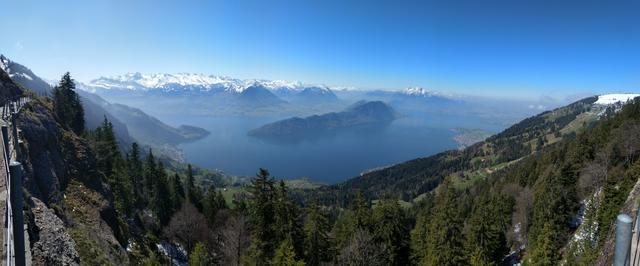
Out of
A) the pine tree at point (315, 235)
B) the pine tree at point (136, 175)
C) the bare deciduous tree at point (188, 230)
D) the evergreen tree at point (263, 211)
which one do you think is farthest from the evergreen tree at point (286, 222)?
the pine tree at point (136, 175)

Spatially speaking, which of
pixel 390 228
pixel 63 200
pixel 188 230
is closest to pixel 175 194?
pixel 188 230

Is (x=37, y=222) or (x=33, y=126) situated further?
(x=33, y=126)

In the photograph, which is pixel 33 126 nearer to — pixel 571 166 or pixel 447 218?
pixel 447 218

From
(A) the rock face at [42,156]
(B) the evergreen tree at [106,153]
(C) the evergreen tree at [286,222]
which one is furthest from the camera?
(B) the evergreen tree at [106,153]

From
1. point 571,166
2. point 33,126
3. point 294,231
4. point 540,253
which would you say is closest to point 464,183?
point 571,166

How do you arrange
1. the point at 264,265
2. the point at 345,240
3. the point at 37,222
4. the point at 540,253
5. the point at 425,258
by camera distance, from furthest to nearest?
the point at 345,240, the point at 425,258, the point at 540,253, the point at 264,265, the point at 37,222

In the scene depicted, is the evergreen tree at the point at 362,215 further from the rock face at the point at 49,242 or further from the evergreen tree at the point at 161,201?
the evergreen tree at the point at 161,201

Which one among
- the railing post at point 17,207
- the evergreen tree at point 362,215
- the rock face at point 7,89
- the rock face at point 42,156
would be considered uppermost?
the rock face at point 7,89
